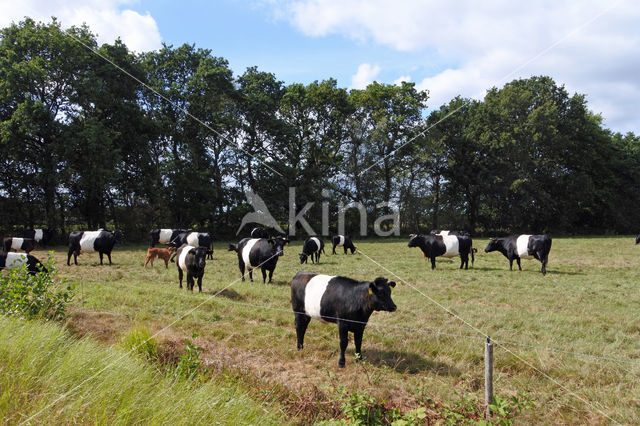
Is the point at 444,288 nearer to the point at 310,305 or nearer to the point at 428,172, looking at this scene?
the point at 310,305

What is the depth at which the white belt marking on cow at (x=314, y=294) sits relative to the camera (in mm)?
5621

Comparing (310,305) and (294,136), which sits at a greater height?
(294,136)

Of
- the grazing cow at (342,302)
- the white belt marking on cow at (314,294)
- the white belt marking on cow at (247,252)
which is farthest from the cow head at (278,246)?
the white belt marking on cow at (314,294)

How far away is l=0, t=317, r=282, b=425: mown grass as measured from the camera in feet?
9.26

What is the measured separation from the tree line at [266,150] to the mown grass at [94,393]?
1933cm

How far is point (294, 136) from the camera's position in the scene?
1294 inches

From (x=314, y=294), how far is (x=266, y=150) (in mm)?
26832

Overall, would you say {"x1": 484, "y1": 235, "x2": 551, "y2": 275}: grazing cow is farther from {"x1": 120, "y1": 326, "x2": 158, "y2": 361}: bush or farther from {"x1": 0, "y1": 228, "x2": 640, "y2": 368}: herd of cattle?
{"x1": 120, "y1": 326, "x2": 158, "y2": 361}: bush

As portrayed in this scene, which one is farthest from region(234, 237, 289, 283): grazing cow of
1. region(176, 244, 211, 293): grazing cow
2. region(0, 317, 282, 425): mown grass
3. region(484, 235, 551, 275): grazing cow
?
region(484, 235, 551, 275): grazing cow

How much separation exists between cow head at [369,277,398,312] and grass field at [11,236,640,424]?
0.33 metres

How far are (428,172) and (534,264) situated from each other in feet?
79.1

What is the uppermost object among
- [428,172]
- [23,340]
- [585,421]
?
[428,172]

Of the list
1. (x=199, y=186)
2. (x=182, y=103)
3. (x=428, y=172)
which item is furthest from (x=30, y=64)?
(x=428, y=172)

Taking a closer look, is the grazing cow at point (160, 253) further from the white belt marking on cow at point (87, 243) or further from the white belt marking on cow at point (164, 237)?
the white belt marking on cow at point (164, 237)
